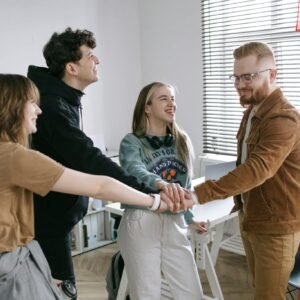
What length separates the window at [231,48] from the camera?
10.8 feet

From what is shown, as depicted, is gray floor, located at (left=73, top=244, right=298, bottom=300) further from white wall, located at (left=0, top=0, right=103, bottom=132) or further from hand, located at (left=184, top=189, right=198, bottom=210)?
white wall, located at (left=0, top=0, right=103, bottom=132)

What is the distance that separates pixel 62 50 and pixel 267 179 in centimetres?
105

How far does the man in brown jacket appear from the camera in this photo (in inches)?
66.8

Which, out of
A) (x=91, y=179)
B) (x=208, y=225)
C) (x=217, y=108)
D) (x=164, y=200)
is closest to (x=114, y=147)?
(x=217, y=108)

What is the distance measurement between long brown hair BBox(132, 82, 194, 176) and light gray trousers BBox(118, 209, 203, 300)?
0.31 meters

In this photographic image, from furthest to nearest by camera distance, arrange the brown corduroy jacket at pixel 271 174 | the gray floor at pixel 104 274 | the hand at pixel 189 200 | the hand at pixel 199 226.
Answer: the gray floor at pixel 104 274
the hand at pixel 199 226
the hand at pixel 189 200
the brown corduroy jacket at pixel 271 174

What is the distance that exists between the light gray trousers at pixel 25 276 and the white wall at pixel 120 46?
264cm

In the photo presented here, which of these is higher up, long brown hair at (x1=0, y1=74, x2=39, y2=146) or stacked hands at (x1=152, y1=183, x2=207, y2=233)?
long brown hair at (x1=0, y1=74, x2=39, y2=146)

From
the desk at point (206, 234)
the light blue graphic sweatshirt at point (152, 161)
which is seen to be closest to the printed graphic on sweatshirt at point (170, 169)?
the light blue graphic sweatshirt at point (152, 161)

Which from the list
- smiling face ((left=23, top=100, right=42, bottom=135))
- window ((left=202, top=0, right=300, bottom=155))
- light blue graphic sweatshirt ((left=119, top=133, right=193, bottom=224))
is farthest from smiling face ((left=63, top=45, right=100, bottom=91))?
window ((left=202, top=0, right=300, bottom=155))

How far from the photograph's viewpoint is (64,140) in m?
1.73

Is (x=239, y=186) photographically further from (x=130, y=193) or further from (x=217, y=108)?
(x=217, y=108)

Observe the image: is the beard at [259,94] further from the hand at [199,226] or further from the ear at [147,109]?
the hand at [199,226]

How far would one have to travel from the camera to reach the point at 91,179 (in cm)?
142
